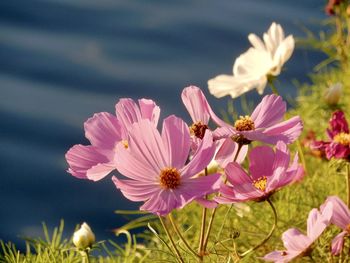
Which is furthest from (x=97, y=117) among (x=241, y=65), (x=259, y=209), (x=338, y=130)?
(x=259, y=209)

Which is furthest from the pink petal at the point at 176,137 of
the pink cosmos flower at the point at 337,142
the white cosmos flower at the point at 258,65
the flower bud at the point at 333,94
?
the flower bud at the point at 333,94

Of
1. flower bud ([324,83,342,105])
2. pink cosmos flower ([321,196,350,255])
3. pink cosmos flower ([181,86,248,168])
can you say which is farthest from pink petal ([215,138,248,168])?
flower bud ([324,83,342,105])

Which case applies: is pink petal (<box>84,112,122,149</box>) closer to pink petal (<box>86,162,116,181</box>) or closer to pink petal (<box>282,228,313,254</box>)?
pink petal (<box>86,162,116,181</box>)

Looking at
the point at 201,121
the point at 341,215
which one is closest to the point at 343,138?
the point at 341,215

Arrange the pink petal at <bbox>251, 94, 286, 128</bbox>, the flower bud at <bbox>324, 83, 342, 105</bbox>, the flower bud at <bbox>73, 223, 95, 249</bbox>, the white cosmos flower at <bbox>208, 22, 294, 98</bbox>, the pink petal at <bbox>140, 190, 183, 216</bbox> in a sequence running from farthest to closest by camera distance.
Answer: the flower bud at <bbox>324, 83, 342, 105</bbox> → the white cosmos flower at <bbox>208, 22, 294, 98</bbox> → the flower bud at <bbox>73, 223, 95, 249</bbox> → the pink petal at <bbox>251, 94, 286, 128</bbox> → the pink petal at <bbox>140, 190, 183, 216</bbox>

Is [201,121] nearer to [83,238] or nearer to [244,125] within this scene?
[244,125]

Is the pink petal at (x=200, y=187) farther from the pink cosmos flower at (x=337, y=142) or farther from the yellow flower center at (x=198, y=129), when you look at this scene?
the pink cosmos flower at (x=337, y=142)
